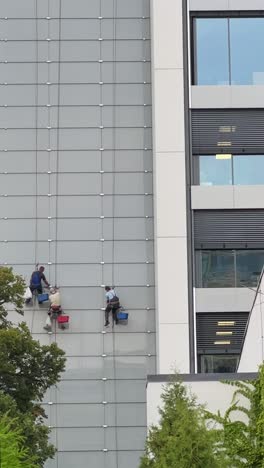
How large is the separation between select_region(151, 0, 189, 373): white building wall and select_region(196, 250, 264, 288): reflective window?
2.53ft

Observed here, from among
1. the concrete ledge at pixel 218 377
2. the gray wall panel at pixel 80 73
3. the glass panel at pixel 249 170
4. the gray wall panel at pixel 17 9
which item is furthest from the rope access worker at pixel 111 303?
the concrete ledge at pixel 218 377

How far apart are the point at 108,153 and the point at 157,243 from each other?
400 cm

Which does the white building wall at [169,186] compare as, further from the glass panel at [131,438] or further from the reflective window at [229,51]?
the glass panel at [131,438]

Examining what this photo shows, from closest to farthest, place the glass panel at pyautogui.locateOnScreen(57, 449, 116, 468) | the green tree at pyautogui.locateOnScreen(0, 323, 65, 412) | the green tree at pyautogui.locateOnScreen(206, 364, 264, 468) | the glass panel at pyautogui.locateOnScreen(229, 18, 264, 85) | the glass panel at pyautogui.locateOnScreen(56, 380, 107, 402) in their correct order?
the green tree at pyautogui.locateOnScreen(206, 364, 264, 468), the green tree at pyautogui.locateOnScreen(0, 323, 65, 412), the glass panel at pyautogui.locateOnScreen(57, 449, 116, 468), the glass panel at pyautogui.locateOnScreen(56, 380, 107, 402), the glass panel at pyautogui.locateOnScreen(229, 18, 264, 85)

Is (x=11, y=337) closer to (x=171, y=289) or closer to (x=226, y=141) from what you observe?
(x=171, y=289)

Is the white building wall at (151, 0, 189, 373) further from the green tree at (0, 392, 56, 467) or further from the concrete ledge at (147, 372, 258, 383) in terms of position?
the concrete ledge at (147, 372, 258, 383)

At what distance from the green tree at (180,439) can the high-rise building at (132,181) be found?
17.6m

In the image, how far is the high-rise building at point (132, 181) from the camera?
152 feet

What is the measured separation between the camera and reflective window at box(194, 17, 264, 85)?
4888 centimetres

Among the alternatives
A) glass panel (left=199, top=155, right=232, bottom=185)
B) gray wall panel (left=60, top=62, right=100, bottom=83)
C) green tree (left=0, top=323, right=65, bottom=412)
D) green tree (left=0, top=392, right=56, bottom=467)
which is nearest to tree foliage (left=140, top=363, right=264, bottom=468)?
green tree (left=0, top=392, right=56, bottom=467)

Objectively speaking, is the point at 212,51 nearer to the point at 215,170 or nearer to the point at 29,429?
the point at 215,170

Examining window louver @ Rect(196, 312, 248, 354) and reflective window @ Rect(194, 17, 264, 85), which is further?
reflective window @ Rect(194, 17, 264, 85)

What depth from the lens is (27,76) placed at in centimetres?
4981

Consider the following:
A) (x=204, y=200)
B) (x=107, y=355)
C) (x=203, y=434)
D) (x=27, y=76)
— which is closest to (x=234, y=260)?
(x=204, y=200)
